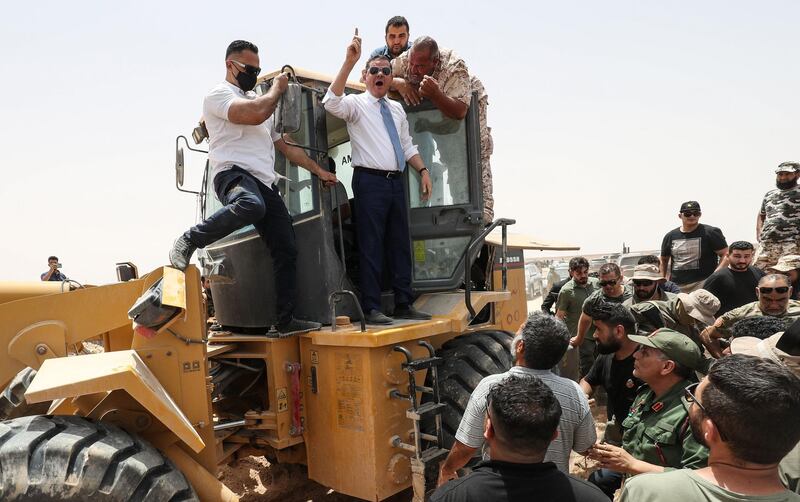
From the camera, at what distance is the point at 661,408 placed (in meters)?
2.90

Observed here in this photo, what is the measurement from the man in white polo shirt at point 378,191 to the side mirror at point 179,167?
3.95 feet

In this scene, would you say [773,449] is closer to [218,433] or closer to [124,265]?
[218,433]

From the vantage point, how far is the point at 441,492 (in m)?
1.90

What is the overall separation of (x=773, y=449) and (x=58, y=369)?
9.16 ft

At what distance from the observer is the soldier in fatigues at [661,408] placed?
2705 millimetres

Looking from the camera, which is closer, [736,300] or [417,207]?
[417,207]

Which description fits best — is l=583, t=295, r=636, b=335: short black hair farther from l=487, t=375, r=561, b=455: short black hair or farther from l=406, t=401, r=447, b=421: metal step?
l=487, t=375, r=561, b=455: short black hair

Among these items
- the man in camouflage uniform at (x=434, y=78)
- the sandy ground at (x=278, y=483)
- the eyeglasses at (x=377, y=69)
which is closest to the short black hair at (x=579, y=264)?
the sandy ground at (x=278, y=483)

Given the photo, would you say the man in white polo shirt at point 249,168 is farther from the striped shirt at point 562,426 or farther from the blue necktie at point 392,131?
the striped shirt at point 562,426

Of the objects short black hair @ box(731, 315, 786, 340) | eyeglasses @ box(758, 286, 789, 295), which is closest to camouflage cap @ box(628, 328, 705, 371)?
short black hair @ box(731, 315, 786, 340)

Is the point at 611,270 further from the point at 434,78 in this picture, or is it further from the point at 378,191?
the point at 378,191

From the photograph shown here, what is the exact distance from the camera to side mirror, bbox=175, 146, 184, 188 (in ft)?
13.9

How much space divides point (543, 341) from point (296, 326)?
1662mm

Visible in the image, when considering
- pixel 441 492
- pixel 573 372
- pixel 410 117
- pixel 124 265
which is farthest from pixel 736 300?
pixel 124 265
